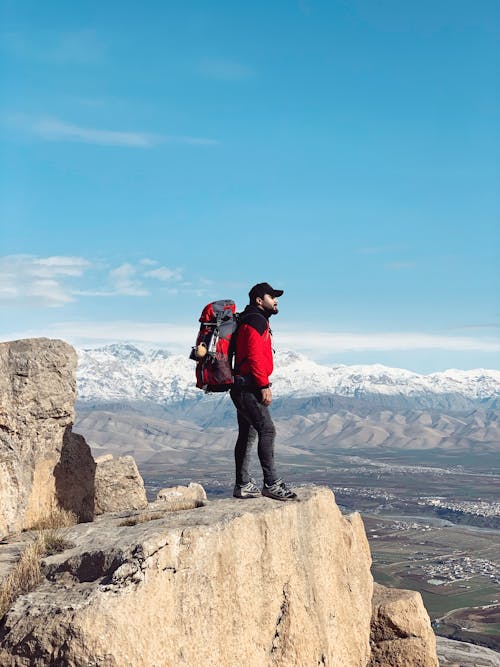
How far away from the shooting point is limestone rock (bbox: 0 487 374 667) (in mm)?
9188

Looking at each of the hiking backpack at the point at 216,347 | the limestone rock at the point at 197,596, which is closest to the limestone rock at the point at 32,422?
the limestone rock at the point at 197,596

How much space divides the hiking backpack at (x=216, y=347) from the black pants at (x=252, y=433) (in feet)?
1.61

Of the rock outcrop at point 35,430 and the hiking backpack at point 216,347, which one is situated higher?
the hiking backpack at point 216,347

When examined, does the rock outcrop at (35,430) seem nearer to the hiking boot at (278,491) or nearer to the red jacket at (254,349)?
the red jacket at (254,349)

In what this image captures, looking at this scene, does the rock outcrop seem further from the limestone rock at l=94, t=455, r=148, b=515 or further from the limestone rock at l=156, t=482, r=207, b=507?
the limestone rock at l=156, t=482, r=207, b=507

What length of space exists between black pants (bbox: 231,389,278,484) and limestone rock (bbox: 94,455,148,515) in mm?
5290

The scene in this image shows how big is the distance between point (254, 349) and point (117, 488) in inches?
313

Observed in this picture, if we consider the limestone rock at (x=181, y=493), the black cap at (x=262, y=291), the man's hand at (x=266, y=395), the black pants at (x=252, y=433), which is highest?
the black cap at (x=262, y=291)

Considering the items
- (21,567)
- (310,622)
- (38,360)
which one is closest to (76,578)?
(21,567)

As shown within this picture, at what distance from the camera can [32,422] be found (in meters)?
15.9

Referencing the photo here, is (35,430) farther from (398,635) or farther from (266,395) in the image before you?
(398,635)

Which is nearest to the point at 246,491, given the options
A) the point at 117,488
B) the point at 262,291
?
the point at 262,291

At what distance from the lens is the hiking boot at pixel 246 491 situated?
52.3 ft

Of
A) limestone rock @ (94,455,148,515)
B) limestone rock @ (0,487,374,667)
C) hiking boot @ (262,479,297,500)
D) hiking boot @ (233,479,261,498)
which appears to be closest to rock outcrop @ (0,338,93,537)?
limestone rock @ (0,487,374,667)
